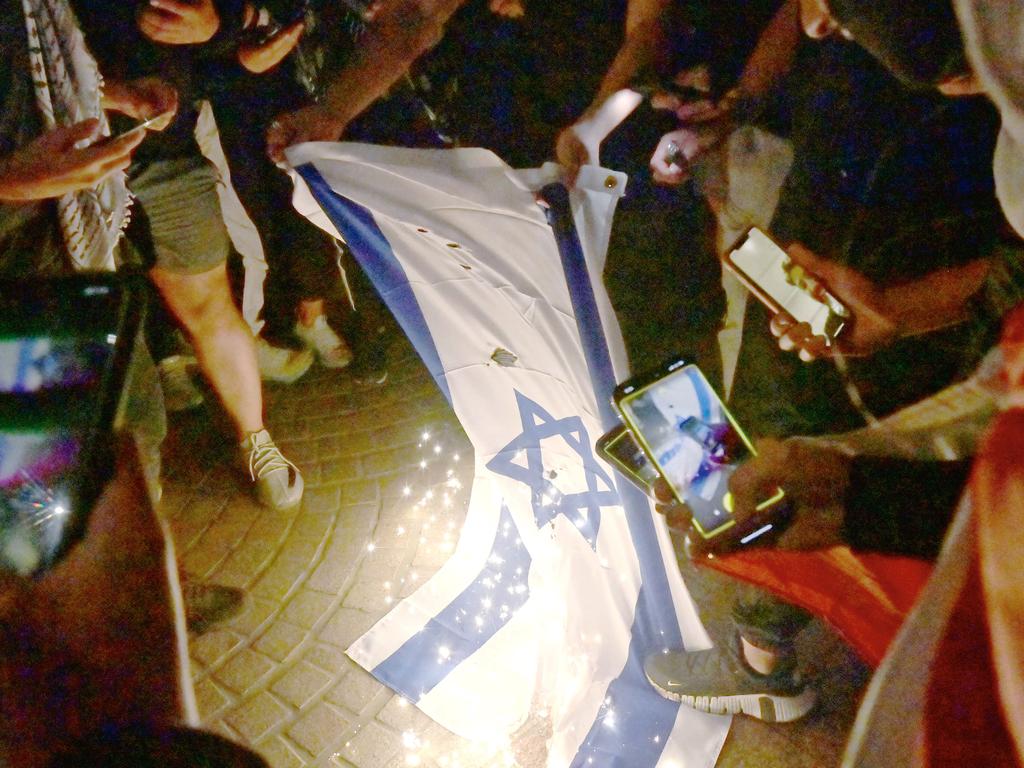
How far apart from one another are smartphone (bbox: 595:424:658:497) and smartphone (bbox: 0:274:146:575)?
54.1 inches

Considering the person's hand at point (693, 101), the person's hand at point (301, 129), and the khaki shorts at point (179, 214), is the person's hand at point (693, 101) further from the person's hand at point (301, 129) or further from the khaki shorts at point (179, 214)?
the khaki shorts at point (179, 214)

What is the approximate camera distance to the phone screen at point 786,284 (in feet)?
7.36

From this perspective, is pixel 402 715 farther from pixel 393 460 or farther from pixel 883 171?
pixel 883 171

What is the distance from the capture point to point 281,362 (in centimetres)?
417

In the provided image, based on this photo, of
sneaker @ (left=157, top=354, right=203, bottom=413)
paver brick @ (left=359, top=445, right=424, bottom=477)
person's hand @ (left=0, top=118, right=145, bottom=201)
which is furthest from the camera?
sneaker @ (left=157, top=354, right=203, bottom=413)

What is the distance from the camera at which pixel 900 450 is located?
170cm

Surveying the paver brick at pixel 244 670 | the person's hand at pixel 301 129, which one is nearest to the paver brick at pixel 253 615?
the paver brick at pixel 244 670

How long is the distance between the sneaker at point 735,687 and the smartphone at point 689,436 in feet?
2.98

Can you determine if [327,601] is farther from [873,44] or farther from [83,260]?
[873,44]

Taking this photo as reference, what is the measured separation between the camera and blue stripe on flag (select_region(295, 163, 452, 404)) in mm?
2133

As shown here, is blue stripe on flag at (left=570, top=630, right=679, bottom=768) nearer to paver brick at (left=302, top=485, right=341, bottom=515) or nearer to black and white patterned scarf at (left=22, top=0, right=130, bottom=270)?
paver brick at (left=302, top=485, right=341, bottom=515)

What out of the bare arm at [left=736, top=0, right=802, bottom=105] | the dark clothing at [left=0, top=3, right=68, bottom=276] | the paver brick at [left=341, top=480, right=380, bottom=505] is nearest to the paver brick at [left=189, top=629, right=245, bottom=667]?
the paver brick at [left=341, top=480, right=380, bottom=505]

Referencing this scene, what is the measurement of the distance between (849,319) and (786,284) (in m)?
0.24

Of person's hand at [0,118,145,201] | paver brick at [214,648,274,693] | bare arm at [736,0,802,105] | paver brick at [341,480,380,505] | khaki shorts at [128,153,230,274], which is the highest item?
bare arm at [736,0,802,105]
